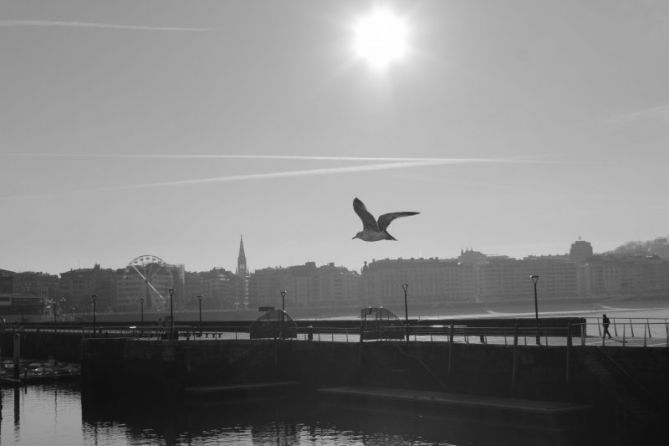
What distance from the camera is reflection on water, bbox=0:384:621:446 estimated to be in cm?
3831

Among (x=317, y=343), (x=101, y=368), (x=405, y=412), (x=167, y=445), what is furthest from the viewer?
(x=101, y=368)

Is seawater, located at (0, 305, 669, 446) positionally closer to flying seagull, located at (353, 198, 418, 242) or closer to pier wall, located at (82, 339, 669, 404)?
pier wall, located at (82, 339, 669, 404)

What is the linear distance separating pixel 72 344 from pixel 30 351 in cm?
804

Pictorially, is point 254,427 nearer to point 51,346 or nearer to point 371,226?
point 371,226

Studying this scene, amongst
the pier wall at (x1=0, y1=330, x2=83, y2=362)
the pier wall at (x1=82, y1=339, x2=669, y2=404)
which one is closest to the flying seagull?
the pier wall at (x1=82, y1=339, x2=669, y2=404)

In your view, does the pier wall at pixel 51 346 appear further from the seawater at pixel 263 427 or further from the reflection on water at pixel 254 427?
the reflection on water at pixel 254 427

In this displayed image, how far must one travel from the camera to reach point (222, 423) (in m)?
45.2

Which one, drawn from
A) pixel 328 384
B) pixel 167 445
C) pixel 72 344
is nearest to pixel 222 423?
pixel 167 445

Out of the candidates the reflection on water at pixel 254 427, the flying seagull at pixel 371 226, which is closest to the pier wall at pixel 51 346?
the reflection on water at pixel 254 427

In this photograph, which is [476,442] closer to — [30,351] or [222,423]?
[222,423]

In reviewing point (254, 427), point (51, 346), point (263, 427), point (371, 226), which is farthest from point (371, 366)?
point (51, 346)

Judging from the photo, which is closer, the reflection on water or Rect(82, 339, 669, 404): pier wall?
the reflection on water

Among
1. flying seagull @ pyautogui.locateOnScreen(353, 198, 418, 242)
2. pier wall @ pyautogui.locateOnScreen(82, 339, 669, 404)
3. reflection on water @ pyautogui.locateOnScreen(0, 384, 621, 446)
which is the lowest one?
reflection on water @ pyautogui.locateOnScreen(0, 384, 621, 446)

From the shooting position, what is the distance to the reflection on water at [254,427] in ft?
126
